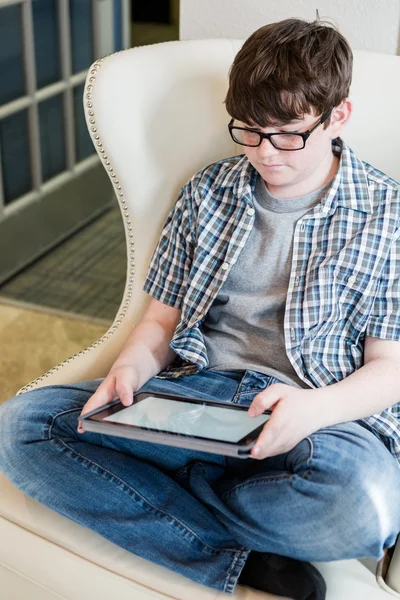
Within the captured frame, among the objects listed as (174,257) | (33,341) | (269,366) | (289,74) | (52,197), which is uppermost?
(289,74)

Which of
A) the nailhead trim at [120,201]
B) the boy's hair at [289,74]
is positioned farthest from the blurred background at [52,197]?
the boy's hair at [289,74]

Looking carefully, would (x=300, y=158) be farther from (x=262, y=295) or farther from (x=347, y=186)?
(x=262, y=295)

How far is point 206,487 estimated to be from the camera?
112 centimetres

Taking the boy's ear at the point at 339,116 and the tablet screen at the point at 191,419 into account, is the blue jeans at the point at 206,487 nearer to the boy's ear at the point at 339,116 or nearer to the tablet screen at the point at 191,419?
the tablet screen at the point at 191,419

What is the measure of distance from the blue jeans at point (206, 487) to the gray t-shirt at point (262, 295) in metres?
0.03

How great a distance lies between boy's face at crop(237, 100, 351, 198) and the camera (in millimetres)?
1127

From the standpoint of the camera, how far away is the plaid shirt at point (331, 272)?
1156 millimetres

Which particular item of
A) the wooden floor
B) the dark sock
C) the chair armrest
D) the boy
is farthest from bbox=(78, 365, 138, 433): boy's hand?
the wooden floor

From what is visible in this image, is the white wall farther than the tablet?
Yes

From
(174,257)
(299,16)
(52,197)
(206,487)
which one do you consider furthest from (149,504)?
(52,197)

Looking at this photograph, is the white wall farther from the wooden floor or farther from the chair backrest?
the wooden floor

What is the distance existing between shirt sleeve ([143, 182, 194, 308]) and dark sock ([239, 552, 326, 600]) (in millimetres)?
451

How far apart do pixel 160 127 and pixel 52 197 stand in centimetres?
155

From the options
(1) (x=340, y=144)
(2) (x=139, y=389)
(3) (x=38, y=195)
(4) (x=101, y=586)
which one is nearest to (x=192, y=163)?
(1) (x=340, y=144)
